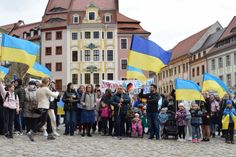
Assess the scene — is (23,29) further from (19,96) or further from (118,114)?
(19,96)

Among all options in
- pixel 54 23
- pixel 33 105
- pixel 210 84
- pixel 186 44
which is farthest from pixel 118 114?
pixel 186 44

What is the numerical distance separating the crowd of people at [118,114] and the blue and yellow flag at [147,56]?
1200mm

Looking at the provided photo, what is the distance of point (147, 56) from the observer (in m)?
16.9

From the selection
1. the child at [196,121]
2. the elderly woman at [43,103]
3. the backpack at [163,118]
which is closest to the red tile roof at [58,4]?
the backpack at [163,118]

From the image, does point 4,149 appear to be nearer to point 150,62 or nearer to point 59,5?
point 150,62

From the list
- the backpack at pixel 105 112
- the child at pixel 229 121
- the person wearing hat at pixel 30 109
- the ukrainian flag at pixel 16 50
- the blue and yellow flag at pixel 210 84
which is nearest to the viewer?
the person wearing hat at pixel 30 109

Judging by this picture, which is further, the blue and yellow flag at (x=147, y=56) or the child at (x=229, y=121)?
the blue and yellow flag at (x=147, y=56)

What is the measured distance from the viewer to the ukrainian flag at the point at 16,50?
1470 cm

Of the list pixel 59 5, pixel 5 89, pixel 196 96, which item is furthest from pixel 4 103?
pixel 59 5

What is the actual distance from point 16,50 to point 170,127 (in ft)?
18.6

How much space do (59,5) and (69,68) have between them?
1068 cm

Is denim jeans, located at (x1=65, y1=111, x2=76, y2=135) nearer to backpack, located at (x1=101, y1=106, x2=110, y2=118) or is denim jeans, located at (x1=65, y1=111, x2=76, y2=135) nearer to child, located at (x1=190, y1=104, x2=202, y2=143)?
backpack, located at (x1=101, y1=106, x2=110, y2=118)

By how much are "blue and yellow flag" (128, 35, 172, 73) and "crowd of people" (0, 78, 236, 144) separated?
120 cm

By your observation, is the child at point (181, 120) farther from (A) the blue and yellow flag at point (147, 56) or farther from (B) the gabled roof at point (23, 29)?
(B) the gabled roof at point (23, 29)
